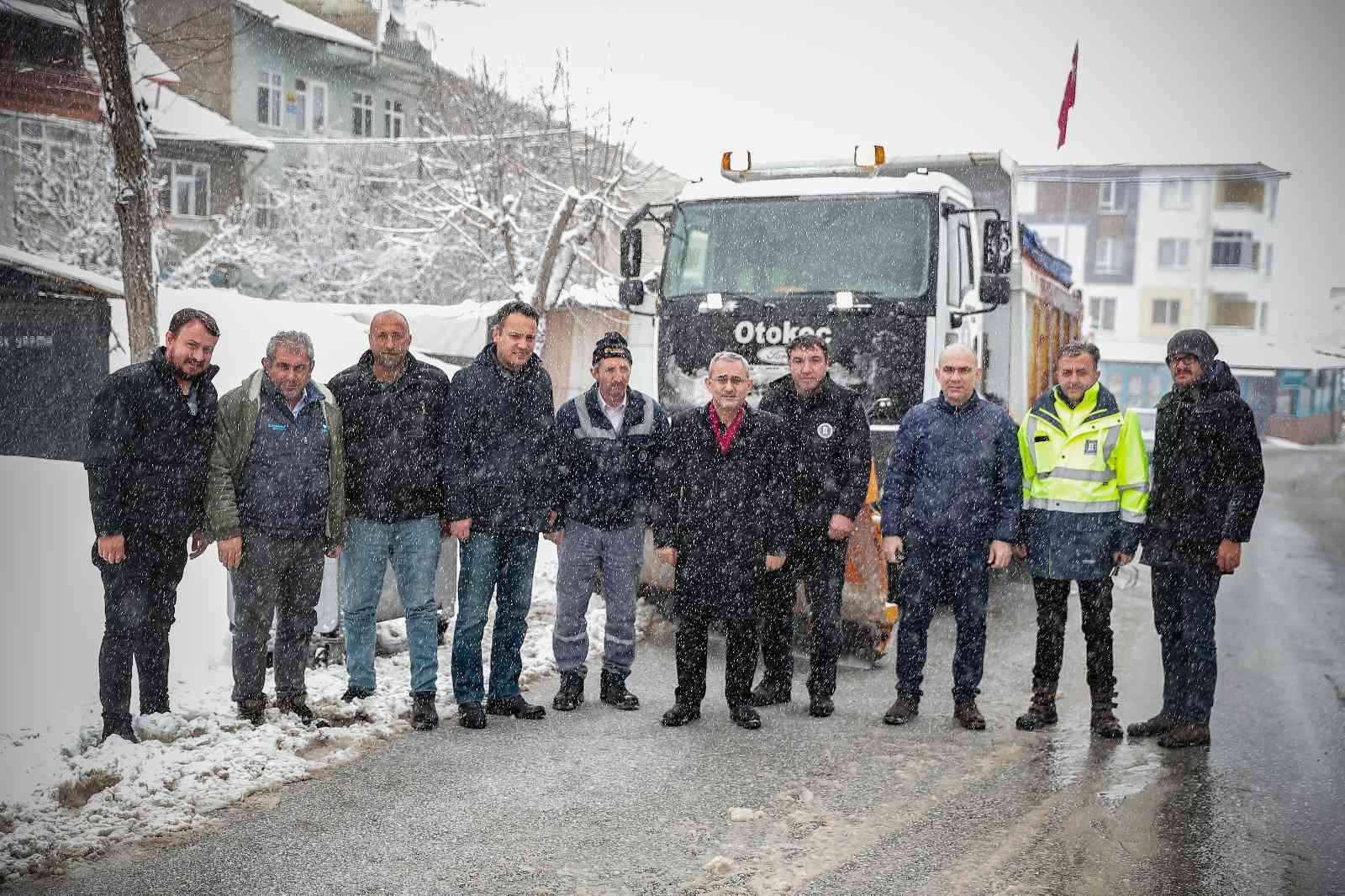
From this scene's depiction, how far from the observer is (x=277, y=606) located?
5910mm

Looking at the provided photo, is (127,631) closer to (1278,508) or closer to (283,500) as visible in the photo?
(283,500)

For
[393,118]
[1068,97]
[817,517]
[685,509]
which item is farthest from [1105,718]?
[393,118]

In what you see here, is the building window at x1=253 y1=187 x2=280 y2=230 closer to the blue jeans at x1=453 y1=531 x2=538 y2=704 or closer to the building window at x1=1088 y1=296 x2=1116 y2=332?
the blue jeans at x1=453 y1=531 x2=538 y2=704

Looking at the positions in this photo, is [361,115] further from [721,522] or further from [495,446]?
[721,522]

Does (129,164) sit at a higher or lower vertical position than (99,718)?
higher

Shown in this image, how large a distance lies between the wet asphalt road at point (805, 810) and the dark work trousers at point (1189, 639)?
0.26m

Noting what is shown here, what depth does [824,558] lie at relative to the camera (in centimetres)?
664

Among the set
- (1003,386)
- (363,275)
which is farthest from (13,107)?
(1003,386)

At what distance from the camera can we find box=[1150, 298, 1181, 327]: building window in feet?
187

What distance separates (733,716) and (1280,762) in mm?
2632

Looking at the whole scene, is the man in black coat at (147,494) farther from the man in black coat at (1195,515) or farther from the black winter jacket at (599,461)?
the man in black coat at (1195,515)

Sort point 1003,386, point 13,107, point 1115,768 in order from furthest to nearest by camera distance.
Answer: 1. point 13,107
2. point 1003,386
3. point 1115,768

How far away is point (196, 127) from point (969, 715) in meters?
28.1

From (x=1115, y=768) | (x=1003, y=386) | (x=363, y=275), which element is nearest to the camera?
(x=1115, y=768)
